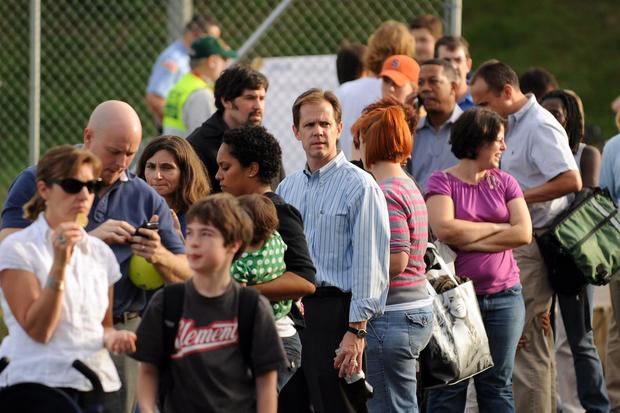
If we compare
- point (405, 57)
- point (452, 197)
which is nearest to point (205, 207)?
point (452, 197)

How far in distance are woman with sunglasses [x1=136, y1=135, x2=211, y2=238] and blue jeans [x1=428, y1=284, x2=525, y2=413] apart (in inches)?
66.7

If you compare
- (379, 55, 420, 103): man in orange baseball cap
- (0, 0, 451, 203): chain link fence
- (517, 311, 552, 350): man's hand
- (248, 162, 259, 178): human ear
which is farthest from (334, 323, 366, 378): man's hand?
(0, 0, 451, 203): chain link fence

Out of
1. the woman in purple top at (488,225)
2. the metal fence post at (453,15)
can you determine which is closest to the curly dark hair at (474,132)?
the woman in purple top at (488,225)

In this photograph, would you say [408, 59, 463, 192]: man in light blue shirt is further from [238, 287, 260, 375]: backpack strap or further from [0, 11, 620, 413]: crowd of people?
[238, 287, 260, 375]: backpack strap

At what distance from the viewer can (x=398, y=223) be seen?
19.1ft

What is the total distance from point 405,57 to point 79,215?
4214 millimetres

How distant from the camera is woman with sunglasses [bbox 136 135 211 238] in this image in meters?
5.82

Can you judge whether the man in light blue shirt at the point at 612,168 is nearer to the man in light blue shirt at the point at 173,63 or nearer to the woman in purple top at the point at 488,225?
the woman in purple top at the point at 488,225

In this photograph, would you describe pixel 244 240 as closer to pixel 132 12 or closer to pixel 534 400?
pixel 534 400

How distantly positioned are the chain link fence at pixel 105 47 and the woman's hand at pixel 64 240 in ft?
21.7

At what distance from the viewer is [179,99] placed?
A: 927 centimetres

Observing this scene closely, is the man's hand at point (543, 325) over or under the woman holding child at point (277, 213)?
under

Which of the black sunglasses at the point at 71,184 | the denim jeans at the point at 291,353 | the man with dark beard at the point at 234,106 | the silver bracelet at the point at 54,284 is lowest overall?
the denim jeans at the point at 291,353

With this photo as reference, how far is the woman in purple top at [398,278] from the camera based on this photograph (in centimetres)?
579
